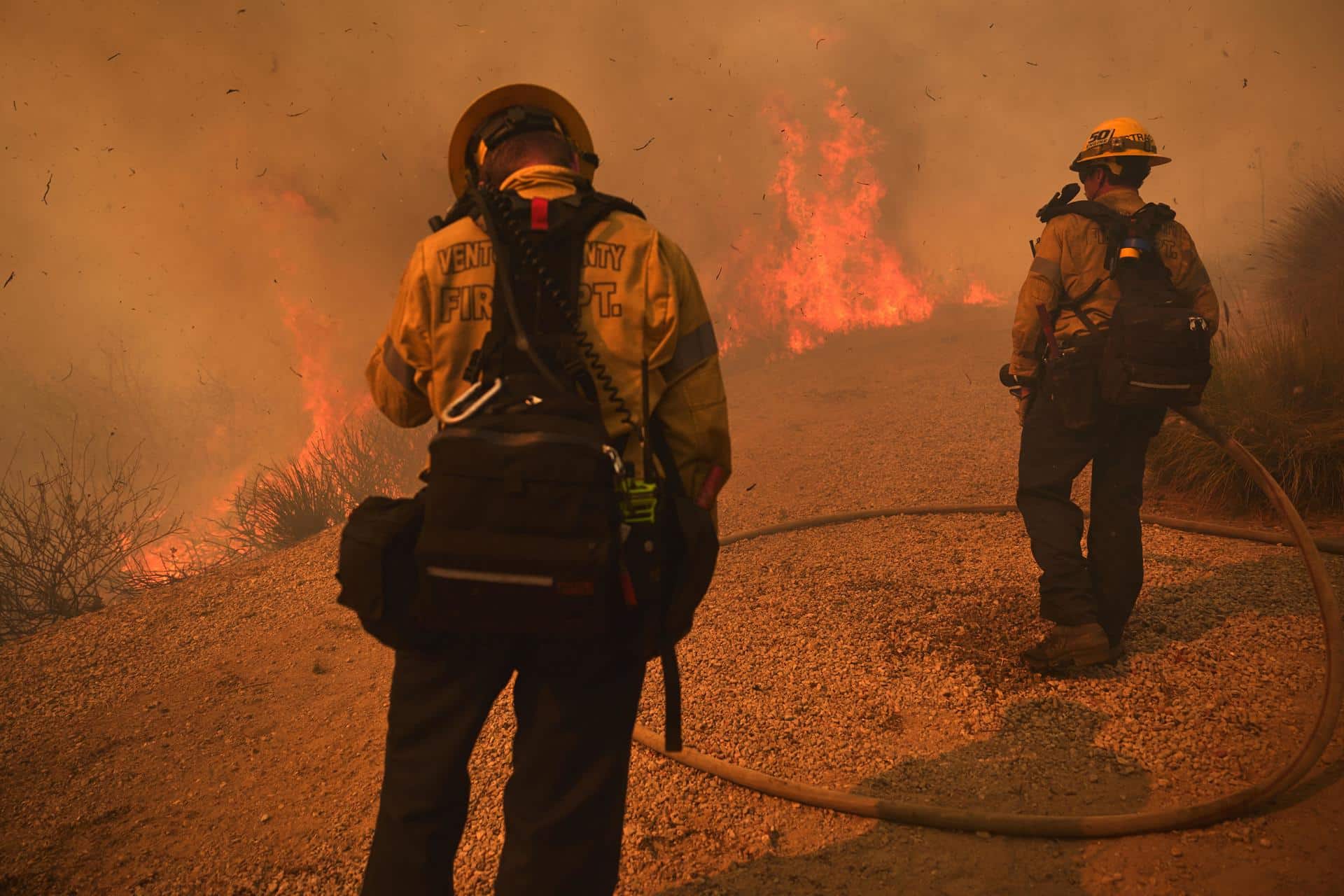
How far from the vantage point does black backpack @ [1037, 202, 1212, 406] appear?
9.42 ft

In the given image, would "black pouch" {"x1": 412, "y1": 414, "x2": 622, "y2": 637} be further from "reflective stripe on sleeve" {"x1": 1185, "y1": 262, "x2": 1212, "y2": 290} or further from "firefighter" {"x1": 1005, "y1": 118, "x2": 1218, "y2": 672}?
"reflective stripe on sleeve" {"x1": 1185, "y1": 262, "x2": 1212, "y2": 290}

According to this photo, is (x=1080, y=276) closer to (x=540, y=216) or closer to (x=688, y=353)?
(x=688, y=353)

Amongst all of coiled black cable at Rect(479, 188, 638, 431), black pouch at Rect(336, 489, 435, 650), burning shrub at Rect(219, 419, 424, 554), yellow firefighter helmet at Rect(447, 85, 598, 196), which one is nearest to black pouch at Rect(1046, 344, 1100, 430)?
yellow firefighter helmet at Rect(447, 85, 598, 196)

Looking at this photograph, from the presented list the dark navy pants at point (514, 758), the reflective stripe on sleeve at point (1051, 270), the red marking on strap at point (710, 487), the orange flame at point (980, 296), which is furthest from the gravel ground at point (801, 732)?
the orange flame at point (980, 296)

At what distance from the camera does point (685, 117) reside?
59.6 feet

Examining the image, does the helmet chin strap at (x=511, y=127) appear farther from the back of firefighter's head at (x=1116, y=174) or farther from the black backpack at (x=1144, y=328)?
the back of firefighter's head at (x=1116, y=174)

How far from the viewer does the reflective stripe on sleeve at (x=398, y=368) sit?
161cm

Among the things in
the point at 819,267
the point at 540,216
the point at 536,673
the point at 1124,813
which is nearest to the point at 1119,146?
the point at 1124,813

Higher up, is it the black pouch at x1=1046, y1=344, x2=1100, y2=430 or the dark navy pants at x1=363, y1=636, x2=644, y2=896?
the black pouch at x1=1046, y1=344, x2=1100, y2=430

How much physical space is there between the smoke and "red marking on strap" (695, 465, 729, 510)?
47.5 feet

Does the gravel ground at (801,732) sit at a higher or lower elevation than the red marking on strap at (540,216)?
lower

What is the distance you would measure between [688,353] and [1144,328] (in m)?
2.21

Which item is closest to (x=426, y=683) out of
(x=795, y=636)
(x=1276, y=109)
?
(x=795, y=636)

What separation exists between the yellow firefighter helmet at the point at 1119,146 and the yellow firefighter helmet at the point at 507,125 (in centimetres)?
Result: 239
